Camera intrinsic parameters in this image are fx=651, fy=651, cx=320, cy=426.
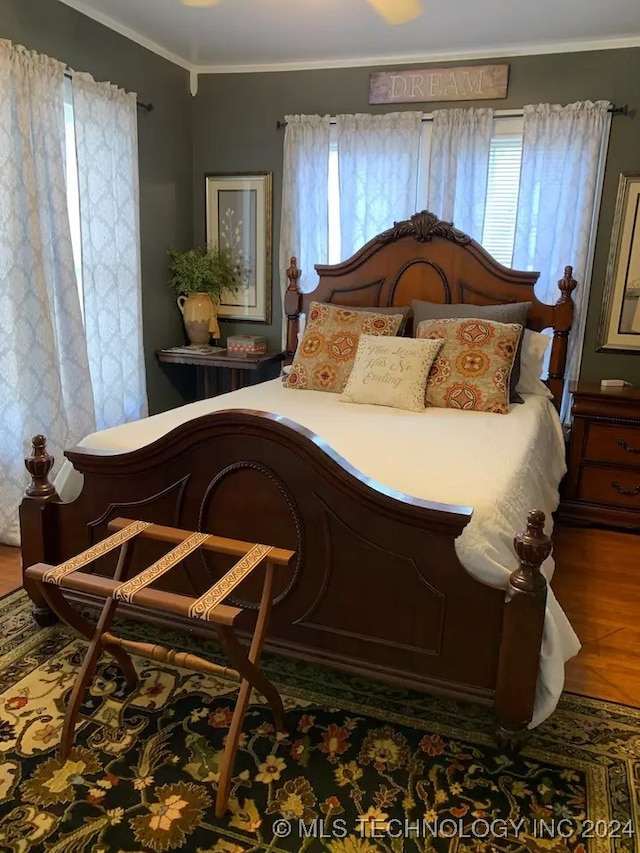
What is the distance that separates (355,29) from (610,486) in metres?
2.69

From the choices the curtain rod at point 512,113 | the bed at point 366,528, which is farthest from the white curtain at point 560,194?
the bed at point 366,528

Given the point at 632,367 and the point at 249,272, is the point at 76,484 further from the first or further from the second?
the point at 632,367

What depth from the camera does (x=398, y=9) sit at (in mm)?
3064

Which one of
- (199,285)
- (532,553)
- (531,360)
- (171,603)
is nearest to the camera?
(171,603)

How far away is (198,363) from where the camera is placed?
3.94m

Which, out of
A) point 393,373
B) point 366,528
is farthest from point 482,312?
point 366,528

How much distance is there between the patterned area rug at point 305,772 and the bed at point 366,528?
0.16m

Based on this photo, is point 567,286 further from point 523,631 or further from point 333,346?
point 523,631

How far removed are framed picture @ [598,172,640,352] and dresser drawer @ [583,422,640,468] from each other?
1.78ft

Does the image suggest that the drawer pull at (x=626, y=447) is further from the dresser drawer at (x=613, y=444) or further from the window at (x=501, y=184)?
the window at (x=501, y=184)

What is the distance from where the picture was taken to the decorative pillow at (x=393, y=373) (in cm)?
287

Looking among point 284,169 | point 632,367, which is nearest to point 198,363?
point 284,169

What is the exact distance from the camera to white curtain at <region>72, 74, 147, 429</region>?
3.29m

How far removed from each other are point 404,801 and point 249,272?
3349mm
